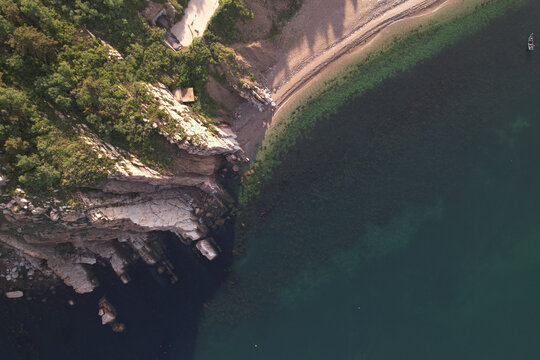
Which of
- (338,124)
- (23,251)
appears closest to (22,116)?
A: (23,251)

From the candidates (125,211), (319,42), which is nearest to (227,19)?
(319,42)

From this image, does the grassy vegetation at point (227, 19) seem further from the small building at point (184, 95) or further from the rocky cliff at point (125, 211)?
the rocky cliff at point (125, 211)

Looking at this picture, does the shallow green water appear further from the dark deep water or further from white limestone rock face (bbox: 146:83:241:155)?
white limestone rock face (bbox: 146:83:241:155)

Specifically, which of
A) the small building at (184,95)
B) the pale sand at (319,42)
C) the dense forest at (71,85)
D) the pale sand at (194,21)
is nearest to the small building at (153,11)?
the dense forest at (71,85)

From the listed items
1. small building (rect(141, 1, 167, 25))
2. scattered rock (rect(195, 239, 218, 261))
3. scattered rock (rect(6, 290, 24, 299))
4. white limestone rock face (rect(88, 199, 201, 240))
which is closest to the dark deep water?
scattered rock (rect(6, 290, 24, 299))

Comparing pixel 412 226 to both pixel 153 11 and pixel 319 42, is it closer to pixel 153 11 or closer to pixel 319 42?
pixel 319 42

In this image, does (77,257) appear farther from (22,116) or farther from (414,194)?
(414,194)
